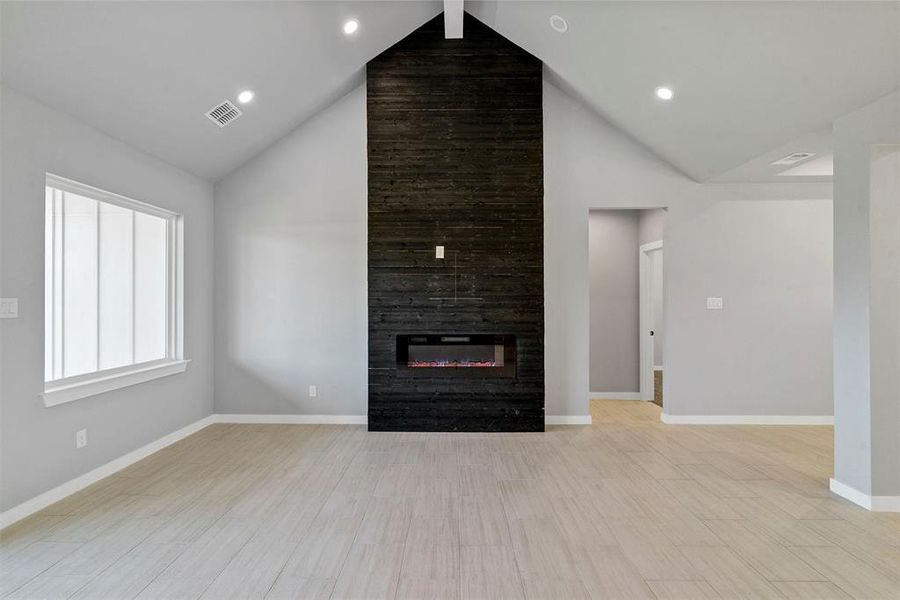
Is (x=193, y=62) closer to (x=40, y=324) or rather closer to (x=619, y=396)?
(x=40, y=324)

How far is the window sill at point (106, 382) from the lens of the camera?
11.6ft

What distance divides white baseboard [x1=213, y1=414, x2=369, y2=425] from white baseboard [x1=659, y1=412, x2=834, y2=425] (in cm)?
331

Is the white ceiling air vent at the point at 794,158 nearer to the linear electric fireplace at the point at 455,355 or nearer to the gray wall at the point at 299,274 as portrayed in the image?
the linear electric fireplace at the point at 455,355

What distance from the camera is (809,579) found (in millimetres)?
2553

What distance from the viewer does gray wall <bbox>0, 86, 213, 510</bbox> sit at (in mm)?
3189

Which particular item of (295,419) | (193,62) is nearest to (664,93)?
(193,62)

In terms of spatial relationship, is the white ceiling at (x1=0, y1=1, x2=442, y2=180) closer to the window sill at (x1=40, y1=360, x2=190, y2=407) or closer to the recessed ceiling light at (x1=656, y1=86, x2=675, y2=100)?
the window sill at (x1=40, y1=360, x2=190, y2=407)

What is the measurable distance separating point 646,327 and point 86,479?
6.11 meters

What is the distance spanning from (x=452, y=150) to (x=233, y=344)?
10.2ft

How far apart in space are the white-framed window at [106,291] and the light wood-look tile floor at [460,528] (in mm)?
819

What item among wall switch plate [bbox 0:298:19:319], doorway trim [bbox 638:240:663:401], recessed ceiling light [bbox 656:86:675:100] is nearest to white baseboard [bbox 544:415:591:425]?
doorway trim [bbox 638:240:663:401]

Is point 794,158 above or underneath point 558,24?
underneath

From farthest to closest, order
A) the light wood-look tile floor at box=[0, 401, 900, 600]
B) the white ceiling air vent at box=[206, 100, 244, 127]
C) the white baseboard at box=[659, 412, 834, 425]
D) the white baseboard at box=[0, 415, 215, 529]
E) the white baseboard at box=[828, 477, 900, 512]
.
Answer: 1. the white baseboard at box=[659, 412, 834, 425]
2. the white ceiling air vent at box=[206, 100, 244, 127]
3. the white baseboard at box=[828, 477, 900, 512]
4. the white baseboard at box=[0, 415, 215, 529]
5. the light wood-look tile floor at box=[0, 401, 900, 600]

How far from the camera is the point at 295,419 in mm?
5832
